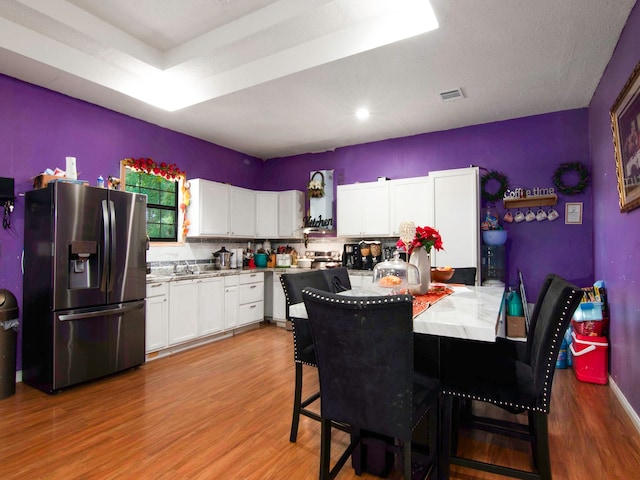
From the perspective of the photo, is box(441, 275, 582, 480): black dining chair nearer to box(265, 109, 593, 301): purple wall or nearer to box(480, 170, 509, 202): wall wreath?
box(265, 109, 593, 301): purple wall

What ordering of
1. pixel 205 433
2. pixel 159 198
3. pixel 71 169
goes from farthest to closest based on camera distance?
pixel 159 198, pixel 71 169, pixel 205 433

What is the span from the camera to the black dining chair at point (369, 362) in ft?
4.44

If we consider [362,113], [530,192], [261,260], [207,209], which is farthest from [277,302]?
[530,192]

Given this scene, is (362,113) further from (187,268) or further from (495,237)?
(187,268)

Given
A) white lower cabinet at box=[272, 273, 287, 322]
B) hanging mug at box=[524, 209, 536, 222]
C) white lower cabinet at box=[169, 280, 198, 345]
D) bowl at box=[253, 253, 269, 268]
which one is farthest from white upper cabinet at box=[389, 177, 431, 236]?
white lower cabinet at box=[169, 280, 198, 345]

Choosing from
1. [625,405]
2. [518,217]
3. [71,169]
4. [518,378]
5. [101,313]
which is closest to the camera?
[518,378]

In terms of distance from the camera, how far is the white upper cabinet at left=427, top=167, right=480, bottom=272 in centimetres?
421

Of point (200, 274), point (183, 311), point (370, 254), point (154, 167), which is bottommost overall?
point (183, 311)

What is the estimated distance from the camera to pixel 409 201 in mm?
4680

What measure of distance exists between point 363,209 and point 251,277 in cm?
190

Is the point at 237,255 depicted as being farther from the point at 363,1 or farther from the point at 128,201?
the point at 363,1

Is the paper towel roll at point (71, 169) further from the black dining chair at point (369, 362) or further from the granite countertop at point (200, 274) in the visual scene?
the black dining chair at point (369, 362)

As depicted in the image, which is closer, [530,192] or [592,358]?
[592,358]

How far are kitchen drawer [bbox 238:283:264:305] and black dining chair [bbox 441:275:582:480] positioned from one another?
3.42m
